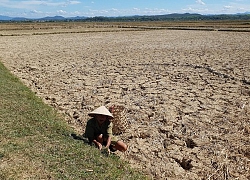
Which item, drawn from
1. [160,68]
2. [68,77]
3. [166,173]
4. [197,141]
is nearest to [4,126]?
[166,173]

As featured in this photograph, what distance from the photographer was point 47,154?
4.62 m

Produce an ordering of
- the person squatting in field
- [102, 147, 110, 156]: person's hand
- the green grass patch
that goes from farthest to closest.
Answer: the person squatting in field
[102, 147, 110, 156]: person's hand
the green grass patch

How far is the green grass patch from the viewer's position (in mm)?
4102

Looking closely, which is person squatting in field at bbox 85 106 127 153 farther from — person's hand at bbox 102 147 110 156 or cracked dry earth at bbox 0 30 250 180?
cracked dry earth at bbox 0 30 250 180

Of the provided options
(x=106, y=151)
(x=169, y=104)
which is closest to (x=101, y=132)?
(x=106, y=151)

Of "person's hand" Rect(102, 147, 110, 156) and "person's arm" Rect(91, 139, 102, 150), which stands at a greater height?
"person's arm" Rect(91, 139, 102, 150)

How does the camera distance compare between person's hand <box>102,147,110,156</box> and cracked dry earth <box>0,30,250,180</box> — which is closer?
person's hand <box>102,147,110,156</box>

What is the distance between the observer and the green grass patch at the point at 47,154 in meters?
4.10

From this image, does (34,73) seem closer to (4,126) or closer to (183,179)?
(4,126)

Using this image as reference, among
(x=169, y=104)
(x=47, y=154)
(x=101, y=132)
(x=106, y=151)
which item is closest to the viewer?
(x=47, y=154)

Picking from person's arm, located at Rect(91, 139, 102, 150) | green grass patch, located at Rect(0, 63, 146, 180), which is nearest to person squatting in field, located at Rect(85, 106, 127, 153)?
person's arm, located at Rect(91, 139, 102, 150)

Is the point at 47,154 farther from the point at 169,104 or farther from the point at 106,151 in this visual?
the point at 169,104

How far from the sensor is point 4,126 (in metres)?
5.73

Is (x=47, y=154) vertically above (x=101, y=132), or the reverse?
(x=101, y=132)
